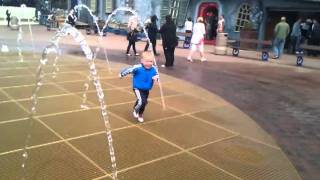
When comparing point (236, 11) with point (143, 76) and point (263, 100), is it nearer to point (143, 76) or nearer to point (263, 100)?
point (263, 100)

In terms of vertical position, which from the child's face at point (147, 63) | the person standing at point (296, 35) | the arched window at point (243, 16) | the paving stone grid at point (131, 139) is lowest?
the paving stone grid at point (131, 139)

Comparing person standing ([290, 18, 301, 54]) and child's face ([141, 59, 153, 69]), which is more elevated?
person standing ([290, 18, 301, 54])

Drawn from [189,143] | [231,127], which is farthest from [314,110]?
[189,143]

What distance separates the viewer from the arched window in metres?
24.2

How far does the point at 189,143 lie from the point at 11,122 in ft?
10.2

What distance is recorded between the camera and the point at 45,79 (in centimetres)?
1054

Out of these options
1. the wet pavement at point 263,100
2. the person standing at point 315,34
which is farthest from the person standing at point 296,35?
the wet pavement at point 263,100

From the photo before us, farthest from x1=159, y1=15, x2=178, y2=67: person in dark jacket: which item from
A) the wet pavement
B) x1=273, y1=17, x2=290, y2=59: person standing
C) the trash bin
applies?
x1=273, y1=17, x2=290, y2=59: person standing

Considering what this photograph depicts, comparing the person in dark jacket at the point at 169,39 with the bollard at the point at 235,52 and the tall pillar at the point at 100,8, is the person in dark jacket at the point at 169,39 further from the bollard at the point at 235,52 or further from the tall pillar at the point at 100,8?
the tall pillar at the point at 100,8

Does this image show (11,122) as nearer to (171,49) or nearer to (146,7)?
(171,49)

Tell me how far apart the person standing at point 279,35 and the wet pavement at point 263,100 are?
5.02 feet

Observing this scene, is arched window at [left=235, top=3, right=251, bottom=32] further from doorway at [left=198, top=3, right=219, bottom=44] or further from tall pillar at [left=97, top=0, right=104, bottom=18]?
tall pillar at [left=97, top=0, right=104, bottom=18]

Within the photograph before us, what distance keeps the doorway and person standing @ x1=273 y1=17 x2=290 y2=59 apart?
6.49 metres

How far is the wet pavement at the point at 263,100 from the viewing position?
6211 mm
